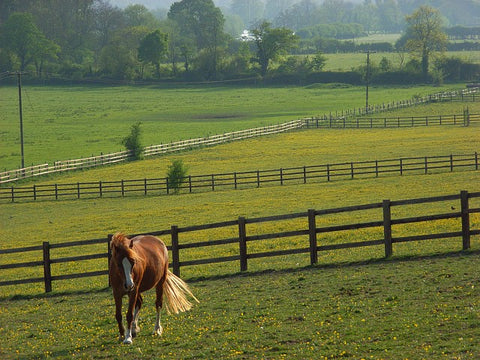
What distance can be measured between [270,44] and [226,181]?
10620 cm

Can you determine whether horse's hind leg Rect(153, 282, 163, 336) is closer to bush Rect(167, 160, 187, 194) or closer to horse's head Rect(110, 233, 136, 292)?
horse's head Rect(110, 233, 136, 292)

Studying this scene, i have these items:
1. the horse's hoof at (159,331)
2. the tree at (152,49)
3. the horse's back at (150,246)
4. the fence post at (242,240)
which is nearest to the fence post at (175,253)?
the fence post at (242,240)

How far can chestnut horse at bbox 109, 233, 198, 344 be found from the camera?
40.1 ft

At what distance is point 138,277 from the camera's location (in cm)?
1272

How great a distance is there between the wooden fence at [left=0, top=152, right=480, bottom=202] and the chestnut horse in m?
32.8

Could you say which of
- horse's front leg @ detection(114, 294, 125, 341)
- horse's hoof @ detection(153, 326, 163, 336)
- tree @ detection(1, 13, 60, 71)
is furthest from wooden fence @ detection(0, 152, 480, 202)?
tree @ detection(1, 13, 60, 71)

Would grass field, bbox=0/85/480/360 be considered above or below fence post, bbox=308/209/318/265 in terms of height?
below

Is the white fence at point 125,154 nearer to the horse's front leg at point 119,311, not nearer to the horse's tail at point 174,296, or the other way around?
the horse's tail at point 174,296

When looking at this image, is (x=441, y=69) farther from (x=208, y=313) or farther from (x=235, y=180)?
(x=208, y=313)

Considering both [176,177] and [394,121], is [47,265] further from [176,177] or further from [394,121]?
[394,121]

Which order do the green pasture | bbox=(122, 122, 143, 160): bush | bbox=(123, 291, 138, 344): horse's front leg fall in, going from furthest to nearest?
the green pasture, bbox=(122, 122, 143, 160): bush, bbox=(123, 291, 138, 344): horse's front leg

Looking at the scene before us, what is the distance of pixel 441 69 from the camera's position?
135 metres

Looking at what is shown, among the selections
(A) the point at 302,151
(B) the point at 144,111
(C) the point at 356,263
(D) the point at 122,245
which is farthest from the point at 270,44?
(D) the point at 122,245

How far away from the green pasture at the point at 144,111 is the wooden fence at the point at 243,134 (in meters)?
5.83
